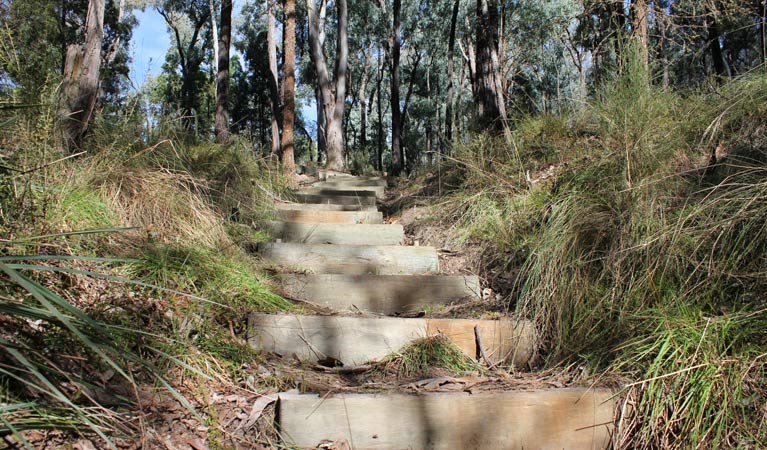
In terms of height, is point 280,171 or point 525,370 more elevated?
point 280,171

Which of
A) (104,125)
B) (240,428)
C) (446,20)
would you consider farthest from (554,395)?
(446,20)

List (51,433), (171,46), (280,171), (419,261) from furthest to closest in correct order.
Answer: (171,46)
(280,171)
(419,261)
(51,433)

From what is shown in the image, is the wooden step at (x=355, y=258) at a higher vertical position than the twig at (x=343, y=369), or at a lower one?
higher

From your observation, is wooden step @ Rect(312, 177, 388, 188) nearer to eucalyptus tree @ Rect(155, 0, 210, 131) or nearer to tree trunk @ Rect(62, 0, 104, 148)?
tree trunk @ Rect(62, 0, 104, 148)

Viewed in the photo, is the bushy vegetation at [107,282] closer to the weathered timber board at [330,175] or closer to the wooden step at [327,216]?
the wooden step at [327,216]

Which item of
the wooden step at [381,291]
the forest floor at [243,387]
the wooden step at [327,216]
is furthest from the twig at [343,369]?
the wooden step at [327,216]

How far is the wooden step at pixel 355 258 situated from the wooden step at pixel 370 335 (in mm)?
929

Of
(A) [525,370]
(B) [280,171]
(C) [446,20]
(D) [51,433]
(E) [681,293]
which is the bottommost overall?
(A) [525,370]

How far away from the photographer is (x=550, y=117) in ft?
14.4

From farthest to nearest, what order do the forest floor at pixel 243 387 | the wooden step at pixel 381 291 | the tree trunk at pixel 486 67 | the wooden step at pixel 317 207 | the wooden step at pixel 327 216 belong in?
1. the tree trunk at pixel 486 67
2. the wooden step at pixel 317 207
3. the wooden step at pixel 327 216
4. the wooden step at pixel 381 291
5. the forest floor at pixel 243 387

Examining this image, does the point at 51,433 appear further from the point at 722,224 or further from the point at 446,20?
the point at 446,20

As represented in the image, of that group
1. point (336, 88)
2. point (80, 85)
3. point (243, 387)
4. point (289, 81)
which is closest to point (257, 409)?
point (243, 387)

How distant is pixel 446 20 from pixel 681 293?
2290 cm

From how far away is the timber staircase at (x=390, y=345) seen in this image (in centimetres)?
196
